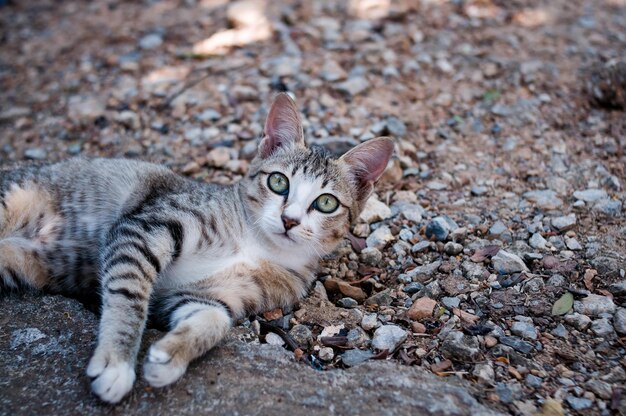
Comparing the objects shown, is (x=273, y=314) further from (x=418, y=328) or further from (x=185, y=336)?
(x=418, y=328)

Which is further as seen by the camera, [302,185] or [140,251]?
[302,185]

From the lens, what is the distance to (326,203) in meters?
3.37

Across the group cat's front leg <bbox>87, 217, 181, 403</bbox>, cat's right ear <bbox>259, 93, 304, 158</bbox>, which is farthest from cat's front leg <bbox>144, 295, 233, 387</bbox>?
cat's right ear <bbox>259, 93, 304, 158</bbox>

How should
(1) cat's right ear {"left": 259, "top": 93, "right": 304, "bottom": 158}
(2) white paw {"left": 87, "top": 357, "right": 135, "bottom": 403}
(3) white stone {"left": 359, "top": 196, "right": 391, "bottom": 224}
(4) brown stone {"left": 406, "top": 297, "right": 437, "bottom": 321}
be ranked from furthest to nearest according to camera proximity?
(3) white stone {"left": 359, "top": 196, "right": 391, "bottom": 224}
(1) cat's right ear {"left": 259, "top": 93, "right": 304, "bottom": 158}
(4) brown stone {"left": 406, "top": 297, "right": 437, "bottom": 321}
(2) white paw {"left": 87, "top": 357, "right": 135, "bottom": 403}

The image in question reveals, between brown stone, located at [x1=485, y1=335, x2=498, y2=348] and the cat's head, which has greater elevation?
the cat's head

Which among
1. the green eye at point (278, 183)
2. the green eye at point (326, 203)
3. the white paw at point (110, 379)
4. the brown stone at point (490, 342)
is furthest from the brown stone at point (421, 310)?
the white paw at point (110, 379)

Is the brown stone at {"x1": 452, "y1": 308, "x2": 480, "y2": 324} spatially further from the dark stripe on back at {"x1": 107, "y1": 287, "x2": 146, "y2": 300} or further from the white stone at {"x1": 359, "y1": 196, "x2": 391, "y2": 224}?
the dark stripe on back at {"x1": 107, "y1": 287, "x2": 146, "y2": 300}

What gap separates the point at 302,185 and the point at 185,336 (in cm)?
113

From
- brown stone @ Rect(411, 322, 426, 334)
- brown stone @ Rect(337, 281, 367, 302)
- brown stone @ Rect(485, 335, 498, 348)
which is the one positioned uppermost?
brown stone @ Rect(485, 335, 498, 348)

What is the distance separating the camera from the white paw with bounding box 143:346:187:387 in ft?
8.28

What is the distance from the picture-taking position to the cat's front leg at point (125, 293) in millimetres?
2506

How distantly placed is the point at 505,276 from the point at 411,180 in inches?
51.9

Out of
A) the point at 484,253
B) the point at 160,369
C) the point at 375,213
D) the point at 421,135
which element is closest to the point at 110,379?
the point at 160,369

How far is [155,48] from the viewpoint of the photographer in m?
6.04
